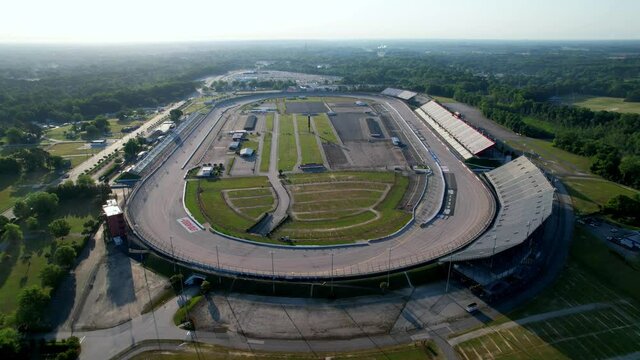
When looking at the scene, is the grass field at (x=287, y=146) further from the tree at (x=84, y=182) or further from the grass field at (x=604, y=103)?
the grass field at (x=604, y=103)

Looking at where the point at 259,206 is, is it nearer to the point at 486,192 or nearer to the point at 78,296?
the point at 78,296

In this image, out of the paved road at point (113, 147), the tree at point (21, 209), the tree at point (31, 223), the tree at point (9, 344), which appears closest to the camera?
the tree at point (9, 344)

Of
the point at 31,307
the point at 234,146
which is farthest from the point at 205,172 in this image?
the point at 31,307

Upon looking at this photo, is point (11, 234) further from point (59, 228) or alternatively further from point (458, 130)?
point (458, 130)

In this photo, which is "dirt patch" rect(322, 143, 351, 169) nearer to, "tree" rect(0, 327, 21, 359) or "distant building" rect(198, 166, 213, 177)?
"distant building" rect(198, 166, 213, 177)

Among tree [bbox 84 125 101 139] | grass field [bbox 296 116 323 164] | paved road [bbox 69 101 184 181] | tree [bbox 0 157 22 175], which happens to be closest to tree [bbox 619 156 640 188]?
grass field [bbox 296 116 323 164]

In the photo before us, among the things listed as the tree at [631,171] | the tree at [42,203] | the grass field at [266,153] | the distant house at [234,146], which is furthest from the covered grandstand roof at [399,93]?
the tree at [42,203]
